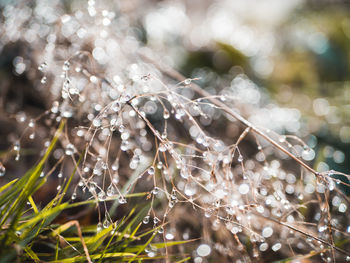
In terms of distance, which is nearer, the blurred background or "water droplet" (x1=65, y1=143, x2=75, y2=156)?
"water droplet" (x1=65, y1=143, x2=75, y2=156)

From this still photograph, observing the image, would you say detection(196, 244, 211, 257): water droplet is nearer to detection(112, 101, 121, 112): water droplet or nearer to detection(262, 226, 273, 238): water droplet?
detection(262, 226, 273, 238): water droplet

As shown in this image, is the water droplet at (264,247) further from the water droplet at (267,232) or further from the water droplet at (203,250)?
the water droplet at (203,250)

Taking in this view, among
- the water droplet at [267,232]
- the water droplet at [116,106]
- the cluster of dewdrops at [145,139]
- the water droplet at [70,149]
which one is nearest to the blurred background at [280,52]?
the cluster of dewdrops at [145,139]

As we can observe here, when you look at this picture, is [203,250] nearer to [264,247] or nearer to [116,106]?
[264,247]

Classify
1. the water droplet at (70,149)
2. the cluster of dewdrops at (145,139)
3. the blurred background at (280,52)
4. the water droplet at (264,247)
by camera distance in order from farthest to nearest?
the blurred background at (280,52) < the water droplet at (264,247) < the cluster of dewdrops at (145,139) < the water droplet at (70,149)

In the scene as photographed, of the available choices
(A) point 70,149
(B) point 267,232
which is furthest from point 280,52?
(A) point 70,149

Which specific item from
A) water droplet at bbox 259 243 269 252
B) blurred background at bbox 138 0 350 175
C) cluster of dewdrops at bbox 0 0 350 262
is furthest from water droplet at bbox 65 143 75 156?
blurred background at bbox 138 0 350 175

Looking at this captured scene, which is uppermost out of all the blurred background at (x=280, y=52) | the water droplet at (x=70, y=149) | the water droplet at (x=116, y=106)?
the water droplet at (x=116, y=106)

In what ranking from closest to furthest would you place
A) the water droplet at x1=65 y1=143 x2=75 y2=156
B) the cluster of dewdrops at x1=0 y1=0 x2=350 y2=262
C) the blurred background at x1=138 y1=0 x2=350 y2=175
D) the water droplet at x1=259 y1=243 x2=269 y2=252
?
the water droplet at x1=65 y1=143 x2=75 y2=156 → the cluster of dewdrops at x1=0 y1=0 x2=350 y2=262 → the water droplet at x1=259 y1=243 x2=269 y2=252 → the blurred background at x1=138 y1=0 x2=350 y2=175

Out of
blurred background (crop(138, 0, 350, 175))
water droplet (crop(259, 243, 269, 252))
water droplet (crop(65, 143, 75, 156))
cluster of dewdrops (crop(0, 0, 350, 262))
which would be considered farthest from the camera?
blurred background (crop(138, 0, 350, 175))

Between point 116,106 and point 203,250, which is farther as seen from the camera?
point 203,250

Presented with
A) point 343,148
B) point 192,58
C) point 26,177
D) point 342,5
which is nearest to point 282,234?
point 26,177

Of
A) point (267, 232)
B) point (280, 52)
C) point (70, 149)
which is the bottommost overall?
point (280, 52)
